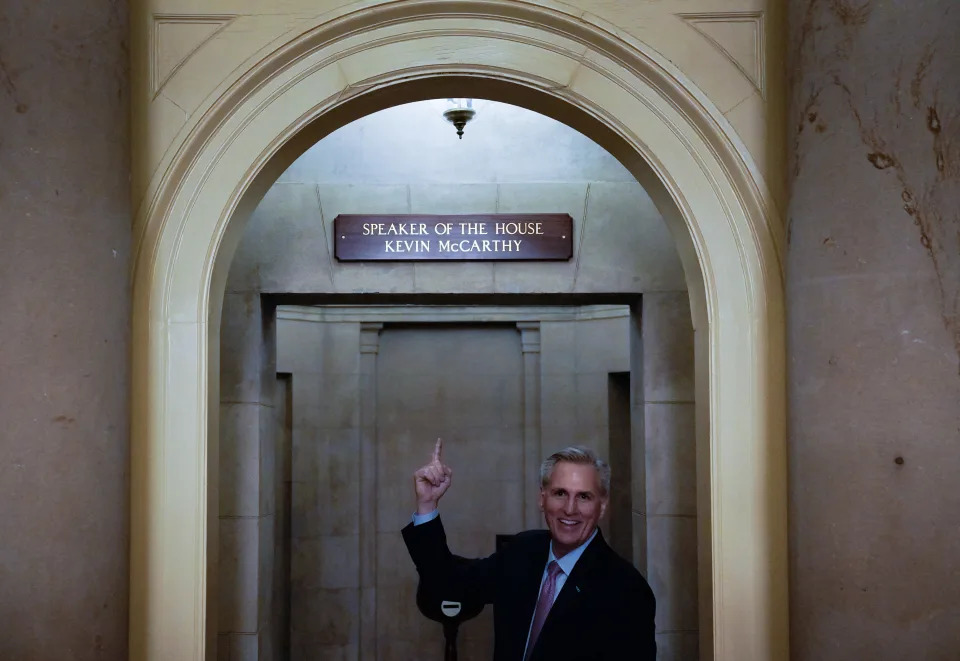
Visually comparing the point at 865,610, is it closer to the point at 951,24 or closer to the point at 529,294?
the point at 951,24

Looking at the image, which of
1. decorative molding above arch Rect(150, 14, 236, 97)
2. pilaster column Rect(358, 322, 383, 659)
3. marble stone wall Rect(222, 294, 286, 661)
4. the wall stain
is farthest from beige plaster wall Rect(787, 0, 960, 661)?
pilaster column Rect(358, 322, 383, 659)

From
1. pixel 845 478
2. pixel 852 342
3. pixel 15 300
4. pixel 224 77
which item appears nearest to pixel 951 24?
pixel 852 342

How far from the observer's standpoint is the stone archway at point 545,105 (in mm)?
3369

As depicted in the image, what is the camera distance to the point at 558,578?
297 centimetres

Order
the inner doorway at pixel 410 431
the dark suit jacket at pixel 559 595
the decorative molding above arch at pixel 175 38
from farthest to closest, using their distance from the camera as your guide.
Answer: the inner doorway at pixel 410 431
the decorative molding above arch at pixel 175 38
the dark suit jacket at pixel 559 595

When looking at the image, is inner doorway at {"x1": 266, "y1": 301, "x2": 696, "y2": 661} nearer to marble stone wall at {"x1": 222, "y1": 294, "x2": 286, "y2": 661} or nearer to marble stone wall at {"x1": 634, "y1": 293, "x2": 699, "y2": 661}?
marble stone wall at {"x1": 634, "y1": 293, "x2": 699, "y2": 661}

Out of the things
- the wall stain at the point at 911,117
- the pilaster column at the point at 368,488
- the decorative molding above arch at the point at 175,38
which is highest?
the decorative molding above arch at the point at 175,38

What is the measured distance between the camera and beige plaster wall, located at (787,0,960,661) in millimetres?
2871

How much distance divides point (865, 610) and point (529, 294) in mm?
3044

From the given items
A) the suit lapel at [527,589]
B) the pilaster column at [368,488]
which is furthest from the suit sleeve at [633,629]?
the pilaster column at [368,488]

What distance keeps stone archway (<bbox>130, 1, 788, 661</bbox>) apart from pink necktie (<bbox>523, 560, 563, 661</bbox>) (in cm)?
69

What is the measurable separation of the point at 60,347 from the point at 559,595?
1568 millimetres

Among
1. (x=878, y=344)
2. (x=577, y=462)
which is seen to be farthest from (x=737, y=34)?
(x=577, y=462)

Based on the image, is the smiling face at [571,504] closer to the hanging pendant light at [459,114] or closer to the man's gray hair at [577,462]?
the man's gray hair at [577,462]
